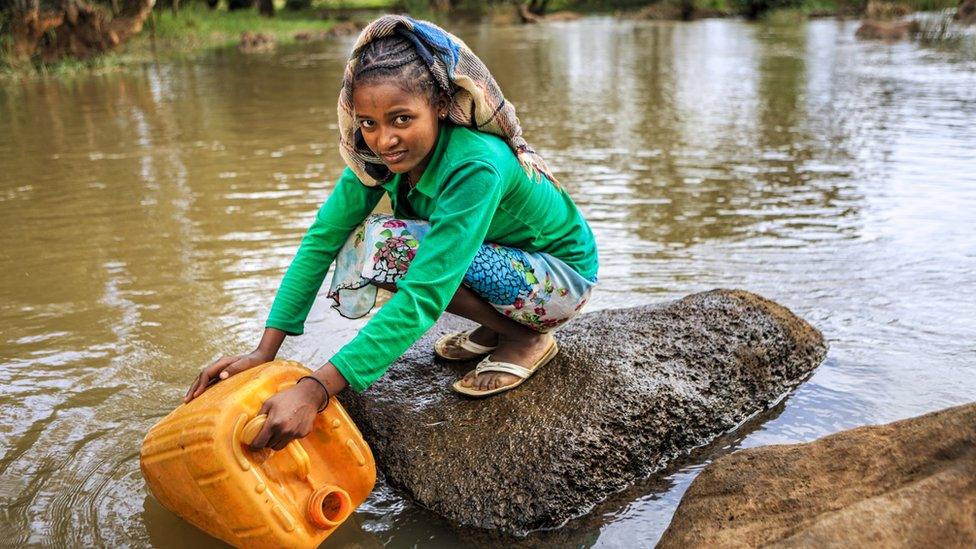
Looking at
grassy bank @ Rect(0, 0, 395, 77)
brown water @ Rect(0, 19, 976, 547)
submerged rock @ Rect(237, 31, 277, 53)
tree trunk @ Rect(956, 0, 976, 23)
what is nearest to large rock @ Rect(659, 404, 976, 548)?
brown water @ Rect(0, 19, 976, 547)

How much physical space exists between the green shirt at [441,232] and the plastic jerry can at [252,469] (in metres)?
0.20

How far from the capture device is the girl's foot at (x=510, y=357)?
Answer: 2.72 m

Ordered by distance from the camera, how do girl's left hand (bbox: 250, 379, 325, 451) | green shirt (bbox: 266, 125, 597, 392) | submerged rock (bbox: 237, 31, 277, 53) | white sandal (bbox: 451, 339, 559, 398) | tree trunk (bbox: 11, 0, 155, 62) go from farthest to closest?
submerged rock (bbox: 237, 31, 277, 53) < tree trunk (bbox: 11, 0, 155, 62) < white sandal (bbox: 451, 339, 559, 398) < green shirt (bbox: 266, 125, 597, 392) < girl's left hand (bbox: 250, 379, 325, 451)

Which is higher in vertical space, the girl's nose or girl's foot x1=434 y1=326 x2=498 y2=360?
the girl's nose

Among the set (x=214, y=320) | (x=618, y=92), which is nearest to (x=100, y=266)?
(x=214, y=320)

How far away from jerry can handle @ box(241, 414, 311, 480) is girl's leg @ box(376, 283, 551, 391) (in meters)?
0.67

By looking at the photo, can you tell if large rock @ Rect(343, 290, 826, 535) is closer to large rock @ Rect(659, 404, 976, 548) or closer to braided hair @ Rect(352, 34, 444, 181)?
large rock @ Rect(659, 404, 976, 548)

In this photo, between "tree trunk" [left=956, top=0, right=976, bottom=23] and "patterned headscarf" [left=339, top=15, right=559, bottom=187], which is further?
"tree trunk" [left=956, top=0, right=976, bottom=23]

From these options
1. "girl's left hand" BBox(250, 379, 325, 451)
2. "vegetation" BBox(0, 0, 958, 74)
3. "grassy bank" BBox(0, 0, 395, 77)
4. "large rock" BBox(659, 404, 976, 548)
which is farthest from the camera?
"grassy bank" BBox(0, 0, 395, 77)

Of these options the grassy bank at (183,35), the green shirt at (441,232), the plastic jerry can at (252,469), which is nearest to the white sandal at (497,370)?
the green shirt at (441,232)

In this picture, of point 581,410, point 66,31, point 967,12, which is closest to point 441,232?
point 581,410

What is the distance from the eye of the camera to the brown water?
2770 millimetres

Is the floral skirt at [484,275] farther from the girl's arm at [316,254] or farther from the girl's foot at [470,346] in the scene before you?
the girl's foot at [470,346]

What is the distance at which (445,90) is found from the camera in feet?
7.82
